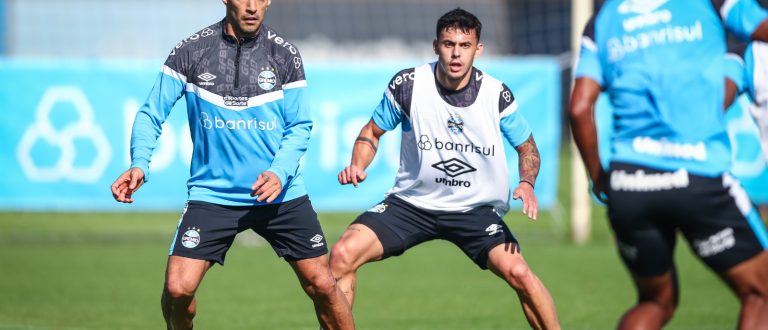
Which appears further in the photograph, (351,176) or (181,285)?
(351,176)

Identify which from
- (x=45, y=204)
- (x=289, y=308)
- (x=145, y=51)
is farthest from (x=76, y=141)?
(x=145, y=51)

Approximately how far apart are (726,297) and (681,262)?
2436 mm

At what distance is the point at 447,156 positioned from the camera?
743cm

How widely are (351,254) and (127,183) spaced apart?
162 cm

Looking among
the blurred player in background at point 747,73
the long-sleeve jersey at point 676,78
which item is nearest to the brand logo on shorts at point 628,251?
the long-sleeve jersey at point 676,78

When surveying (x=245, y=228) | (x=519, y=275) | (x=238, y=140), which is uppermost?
(x=238, y=140)

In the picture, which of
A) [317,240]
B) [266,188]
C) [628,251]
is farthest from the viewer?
[317,240]

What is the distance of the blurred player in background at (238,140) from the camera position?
6668mm

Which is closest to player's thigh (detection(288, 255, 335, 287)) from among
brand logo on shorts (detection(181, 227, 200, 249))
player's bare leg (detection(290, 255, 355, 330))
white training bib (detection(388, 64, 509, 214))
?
player's bare leg (detection(290, 255, 355, 330))

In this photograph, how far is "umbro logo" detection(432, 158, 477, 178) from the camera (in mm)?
7438

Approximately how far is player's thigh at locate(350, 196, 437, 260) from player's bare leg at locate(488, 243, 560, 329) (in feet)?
2.13

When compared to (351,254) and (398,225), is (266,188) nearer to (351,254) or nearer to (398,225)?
(351,254)

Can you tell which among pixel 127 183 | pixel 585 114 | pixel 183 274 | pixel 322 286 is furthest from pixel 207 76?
pixel 585 114

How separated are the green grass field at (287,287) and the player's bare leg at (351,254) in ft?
5.79
